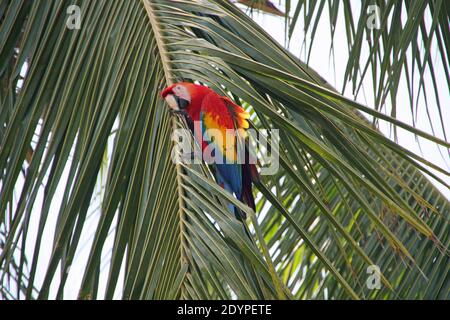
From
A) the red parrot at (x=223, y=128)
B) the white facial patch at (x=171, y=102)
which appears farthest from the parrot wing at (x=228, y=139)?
the white facial patch at (x=171, y=102)

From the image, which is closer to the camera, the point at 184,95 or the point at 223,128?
the point at 184,95

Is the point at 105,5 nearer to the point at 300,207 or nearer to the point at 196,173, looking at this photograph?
the point at 196,173

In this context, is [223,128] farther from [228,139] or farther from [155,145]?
[155,145]

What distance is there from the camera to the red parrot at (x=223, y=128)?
3.51 ft

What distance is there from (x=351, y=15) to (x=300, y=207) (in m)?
0.86

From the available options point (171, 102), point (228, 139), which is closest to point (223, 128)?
point (228, 139)

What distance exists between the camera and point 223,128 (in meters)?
1.16

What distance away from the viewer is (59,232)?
905mm

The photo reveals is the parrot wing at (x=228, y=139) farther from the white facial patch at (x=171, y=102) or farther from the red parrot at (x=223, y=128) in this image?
the white facial patch at (x=171, y=102)

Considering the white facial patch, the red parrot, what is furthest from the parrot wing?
the white facial patch

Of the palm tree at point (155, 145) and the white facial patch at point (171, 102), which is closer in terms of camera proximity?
the palm tree at point (155, 145)

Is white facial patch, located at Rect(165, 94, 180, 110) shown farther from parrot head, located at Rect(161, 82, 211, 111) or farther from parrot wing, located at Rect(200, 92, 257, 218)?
parrot wing, located at Rect(200, 92, 257, 218)

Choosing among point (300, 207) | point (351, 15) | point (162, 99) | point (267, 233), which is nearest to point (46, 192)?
point (162, 99)
